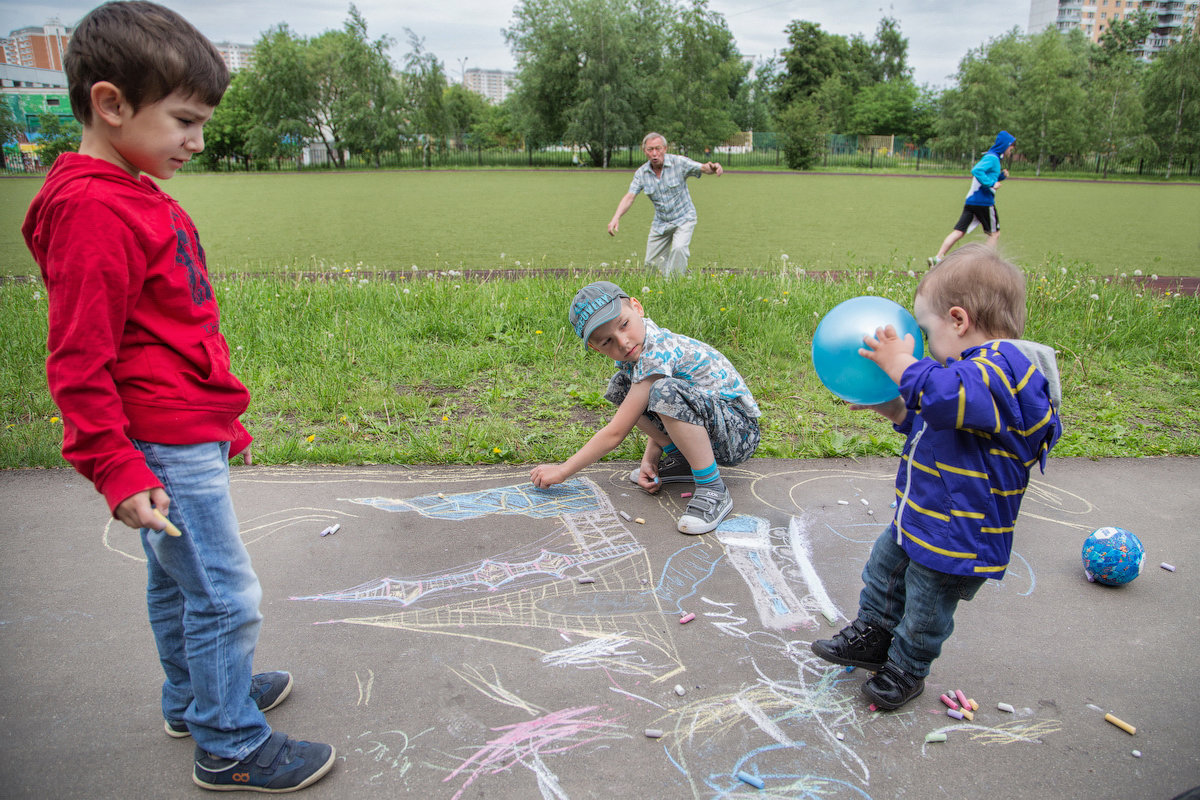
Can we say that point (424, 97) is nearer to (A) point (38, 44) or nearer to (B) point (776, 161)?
(B) point (776, 161)

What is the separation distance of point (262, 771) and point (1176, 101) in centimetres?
5191

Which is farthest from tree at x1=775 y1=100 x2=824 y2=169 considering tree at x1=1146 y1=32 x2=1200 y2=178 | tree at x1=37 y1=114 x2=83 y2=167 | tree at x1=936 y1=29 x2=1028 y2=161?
tree at x1=37 y1=114 x2=83 y2=167

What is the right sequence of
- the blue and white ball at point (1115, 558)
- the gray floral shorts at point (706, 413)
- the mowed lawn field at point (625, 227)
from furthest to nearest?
the mowed lawn field at point (625, 227) < the gray floral shorts at point (706, 413) < the blue and white ball at point (1115, 558)

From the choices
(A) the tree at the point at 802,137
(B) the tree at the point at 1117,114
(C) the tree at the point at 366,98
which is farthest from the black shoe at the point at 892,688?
(C) the tree at the point at 366,98

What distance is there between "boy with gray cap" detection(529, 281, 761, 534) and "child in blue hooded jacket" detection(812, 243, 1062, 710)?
1.17 metres

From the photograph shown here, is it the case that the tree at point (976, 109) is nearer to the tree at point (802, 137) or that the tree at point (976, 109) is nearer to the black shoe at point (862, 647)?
the tree at point (802, 137)

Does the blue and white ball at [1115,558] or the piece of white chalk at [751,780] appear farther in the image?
the blue and white ball at [1115,558]

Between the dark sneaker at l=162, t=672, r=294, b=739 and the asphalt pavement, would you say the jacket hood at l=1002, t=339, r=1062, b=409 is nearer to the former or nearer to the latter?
the asphalt pavement

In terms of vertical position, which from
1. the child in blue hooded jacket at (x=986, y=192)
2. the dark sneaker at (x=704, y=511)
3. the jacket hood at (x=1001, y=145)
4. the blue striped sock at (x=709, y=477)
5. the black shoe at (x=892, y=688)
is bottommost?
the black shoe at (x=892, y=688)

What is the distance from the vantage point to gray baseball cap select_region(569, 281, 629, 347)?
2977 mm

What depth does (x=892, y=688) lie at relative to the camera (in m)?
2.14

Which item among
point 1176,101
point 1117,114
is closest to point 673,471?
point 1176,101

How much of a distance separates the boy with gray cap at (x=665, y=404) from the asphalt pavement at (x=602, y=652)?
177 mm

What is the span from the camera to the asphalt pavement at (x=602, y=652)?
1947 mm
